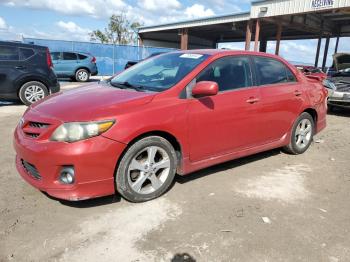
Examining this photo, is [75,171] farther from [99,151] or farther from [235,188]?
[235,188]

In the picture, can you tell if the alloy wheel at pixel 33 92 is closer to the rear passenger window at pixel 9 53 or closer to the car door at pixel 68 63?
the rear passenger window at pixel 9 53

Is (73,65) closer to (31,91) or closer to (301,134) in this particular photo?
(31,91)

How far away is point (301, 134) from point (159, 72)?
2.67 metres

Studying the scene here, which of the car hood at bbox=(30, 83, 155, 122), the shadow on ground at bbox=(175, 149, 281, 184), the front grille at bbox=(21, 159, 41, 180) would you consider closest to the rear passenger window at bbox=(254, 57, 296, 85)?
Answer: the shadow on ground at bbox=(175, 149, 281, 184)

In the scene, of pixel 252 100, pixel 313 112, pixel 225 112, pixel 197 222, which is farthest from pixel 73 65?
pixel 197 222

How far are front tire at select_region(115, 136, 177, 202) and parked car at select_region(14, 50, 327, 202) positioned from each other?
0.01m

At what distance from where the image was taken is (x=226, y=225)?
10.4 ft

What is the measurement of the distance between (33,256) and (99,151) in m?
1.00

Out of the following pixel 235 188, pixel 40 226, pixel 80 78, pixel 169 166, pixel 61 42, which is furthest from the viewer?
pixel 61 42

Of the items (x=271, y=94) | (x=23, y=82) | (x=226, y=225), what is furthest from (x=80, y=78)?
(x=226, y=225)

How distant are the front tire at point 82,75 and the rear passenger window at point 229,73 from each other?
14.9 metres

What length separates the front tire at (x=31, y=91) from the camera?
29.8 feet

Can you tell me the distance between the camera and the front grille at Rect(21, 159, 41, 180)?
328cm

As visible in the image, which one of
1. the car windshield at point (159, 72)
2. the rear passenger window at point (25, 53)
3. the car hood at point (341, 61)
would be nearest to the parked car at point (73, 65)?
the rear passenger window at point (25, 53)
